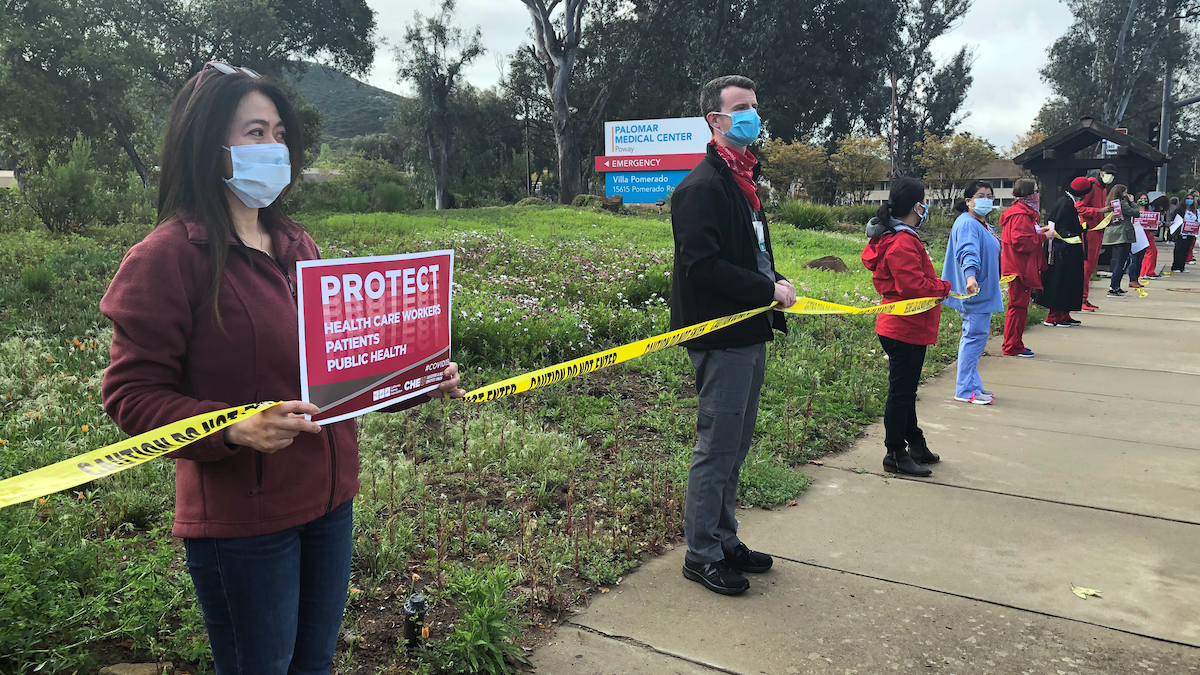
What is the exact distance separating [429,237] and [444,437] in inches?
328

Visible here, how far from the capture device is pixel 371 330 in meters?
1.88

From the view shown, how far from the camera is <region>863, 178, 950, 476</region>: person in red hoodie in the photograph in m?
4.95

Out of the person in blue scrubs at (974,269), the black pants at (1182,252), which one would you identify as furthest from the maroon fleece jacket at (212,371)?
the black pants at (1182,252)

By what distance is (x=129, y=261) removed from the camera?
1.67m

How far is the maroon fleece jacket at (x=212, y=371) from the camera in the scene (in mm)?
1627

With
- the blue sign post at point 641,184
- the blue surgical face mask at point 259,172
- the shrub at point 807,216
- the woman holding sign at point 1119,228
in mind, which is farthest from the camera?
the blue sign post at point 641,184

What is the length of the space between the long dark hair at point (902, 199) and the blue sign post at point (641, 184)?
20485 millimetres

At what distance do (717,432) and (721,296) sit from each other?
0.58m

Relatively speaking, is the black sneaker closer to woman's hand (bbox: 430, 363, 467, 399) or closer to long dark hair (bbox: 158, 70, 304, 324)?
woman's hand (bbox: 430, 363, 467, 399)

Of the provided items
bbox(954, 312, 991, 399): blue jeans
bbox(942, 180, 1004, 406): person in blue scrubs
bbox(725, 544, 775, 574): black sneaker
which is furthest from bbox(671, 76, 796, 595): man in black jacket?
bbox(954, 312, 991, 399): blue jeans

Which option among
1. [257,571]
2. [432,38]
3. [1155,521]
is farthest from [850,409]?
[432,38]

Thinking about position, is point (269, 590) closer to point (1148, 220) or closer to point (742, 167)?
point (742, 167)

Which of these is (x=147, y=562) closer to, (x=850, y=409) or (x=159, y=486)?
(x=159, y=486)

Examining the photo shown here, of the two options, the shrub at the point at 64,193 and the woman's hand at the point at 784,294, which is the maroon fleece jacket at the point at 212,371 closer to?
the woman's hand at the point at 784,294
